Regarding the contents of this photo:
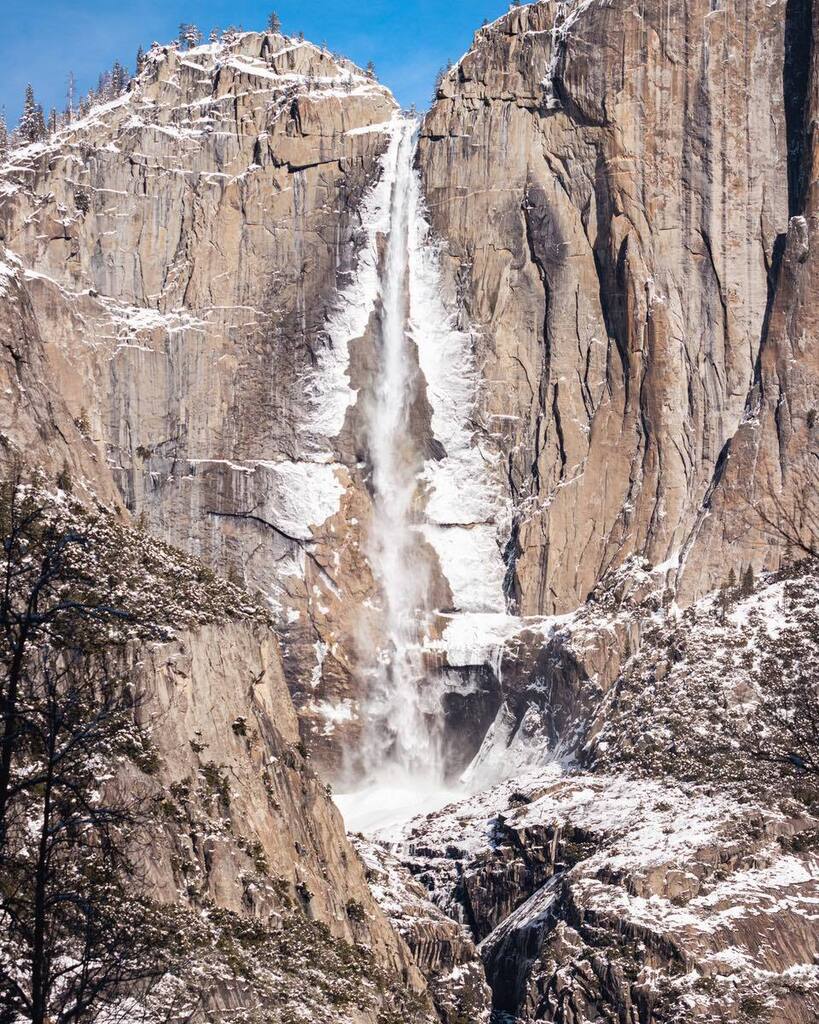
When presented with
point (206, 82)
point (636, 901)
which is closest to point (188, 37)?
point (206, 82)

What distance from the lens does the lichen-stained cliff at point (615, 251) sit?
150m

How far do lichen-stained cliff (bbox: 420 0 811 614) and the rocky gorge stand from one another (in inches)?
8.9

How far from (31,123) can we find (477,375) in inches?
1723

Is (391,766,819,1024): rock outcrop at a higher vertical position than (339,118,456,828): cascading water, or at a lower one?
lower

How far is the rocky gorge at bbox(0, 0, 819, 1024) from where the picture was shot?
139m

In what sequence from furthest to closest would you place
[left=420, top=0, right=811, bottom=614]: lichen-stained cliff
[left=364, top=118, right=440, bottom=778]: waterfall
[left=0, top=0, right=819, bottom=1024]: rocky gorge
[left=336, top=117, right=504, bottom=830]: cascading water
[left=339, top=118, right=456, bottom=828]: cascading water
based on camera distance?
[left=364, top=118, right=440, bottom=778]: waterfall < [left=336, top=117, right=504, bottom=830]: cascading water < [left=339, top=118, right=456, bottom=828]: cascading water < [left=420, top=0, right=811, bottom=614]: lichen-stained cliff < [left=0, top=0, right=819, bottom=1024]: rocky gorge

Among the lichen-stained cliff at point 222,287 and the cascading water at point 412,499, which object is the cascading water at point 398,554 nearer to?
the cascading water at point 412,499

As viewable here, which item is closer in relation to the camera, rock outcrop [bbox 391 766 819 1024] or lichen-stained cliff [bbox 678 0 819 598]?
rock outcrop [bbox 391 766 819 1024]

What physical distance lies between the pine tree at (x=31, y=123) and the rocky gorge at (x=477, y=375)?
25.5 feet

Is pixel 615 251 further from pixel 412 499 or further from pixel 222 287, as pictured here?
pixel 222 287

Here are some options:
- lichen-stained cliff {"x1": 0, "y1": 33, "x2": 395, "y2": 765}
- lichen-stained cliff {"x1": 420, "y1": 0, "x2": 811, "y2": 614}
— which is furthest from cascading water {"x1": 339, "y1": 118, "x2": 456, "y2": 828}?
lichen-stained cliff {"x1": 420, "y1": 0, "x2": 811, "y2": 614}

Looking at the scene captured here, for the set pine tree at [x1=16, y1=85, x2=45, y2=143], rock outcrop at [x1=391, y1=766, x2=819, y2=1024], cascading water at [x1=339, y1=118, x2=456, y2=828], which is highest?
pine tree at [x1=16, y1=85, x2=45, y2=143]

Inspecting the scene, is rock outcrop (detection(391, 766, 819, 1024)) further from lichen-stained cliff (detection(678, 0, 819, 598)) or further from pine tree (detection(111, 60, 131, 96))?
pine tree (detection(111, 60, 131, 96))

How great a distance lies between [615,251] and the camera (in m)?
152
